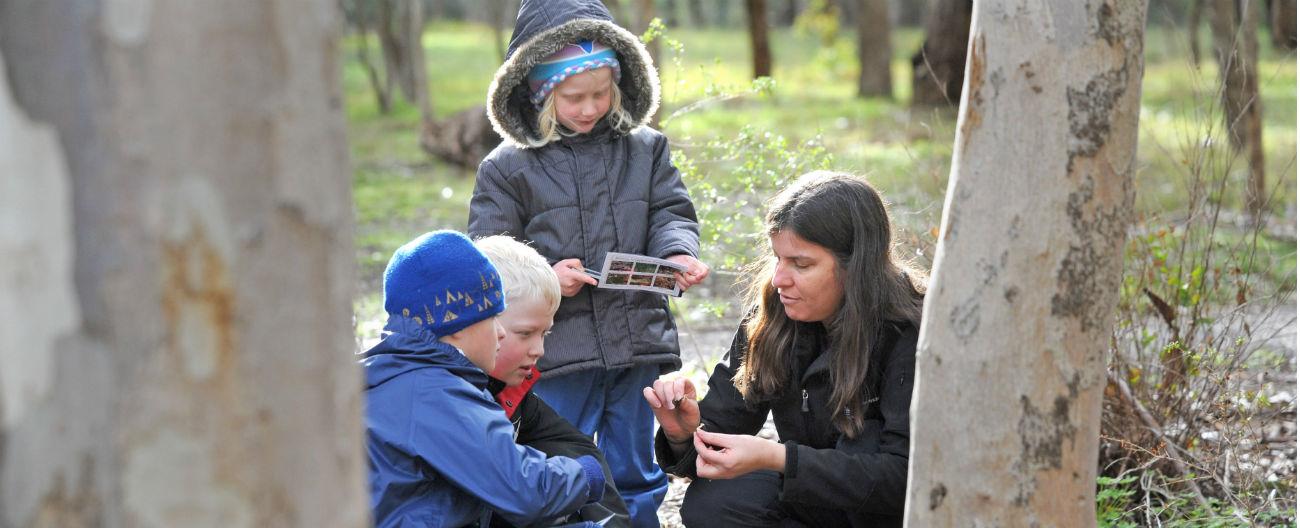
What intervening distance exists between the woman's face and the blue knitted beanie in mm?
724

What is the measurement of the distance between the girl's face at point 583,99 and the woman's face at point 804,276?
2.67ft

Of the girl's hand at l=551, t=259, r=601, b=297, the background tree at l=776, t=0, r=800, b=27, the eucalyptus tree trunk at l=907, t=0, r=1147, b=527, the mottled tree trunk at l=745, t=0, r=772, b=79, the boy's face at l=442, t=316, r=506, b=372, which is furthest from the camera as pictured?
the background tree at l=776, t=0, r=800, b=27

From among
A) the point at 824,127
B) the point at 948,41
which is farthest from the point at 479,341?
the point at 948,41

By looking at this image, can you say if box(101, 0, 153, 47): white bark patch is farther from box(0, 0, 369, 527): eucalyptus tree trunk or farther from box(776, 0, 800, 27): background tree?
box(776, 0, 800, 27): background tree

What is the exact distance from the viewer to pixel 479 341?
106 inches

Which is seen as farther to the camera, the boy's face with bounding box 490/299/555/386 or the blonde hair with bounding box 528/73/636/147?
the blonde hair with bounding box 528/73/636/147

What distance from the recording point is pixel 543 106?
377cm

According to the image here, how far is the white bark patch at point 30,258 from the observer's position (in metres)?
1.12

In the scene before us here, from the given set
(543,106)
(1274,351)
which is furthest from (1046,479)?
(1274,351)

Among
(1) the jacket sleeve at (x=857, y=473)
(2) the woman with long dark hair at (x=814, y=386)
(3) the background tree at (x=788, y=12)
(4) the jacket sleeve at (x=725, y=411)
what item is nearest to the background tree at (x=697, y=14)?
(3) the background tree at (x=788, y=12)

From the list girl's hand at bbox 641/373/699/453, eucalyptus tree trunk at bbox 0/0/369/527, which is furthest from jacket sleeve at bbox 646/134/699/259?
eucalyptus tree trunk at bbox 0/0/369/527

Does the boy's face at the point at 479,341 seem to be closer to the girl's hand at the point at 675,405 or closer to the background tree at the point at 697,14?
the girl's hand at the point at 675,405

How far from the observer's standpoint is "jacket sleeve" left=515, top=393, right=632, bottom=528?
3041 millimetres

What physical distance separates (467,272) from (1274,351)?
4.43 meters
